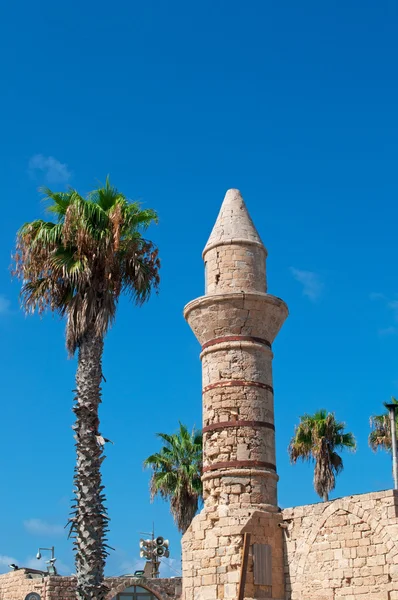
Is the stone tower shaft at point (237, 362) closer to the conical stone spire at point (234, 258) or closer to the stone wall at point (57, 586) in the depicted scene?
the conical stone spire at point (234, 258)

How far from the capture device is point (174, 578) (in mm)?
29156

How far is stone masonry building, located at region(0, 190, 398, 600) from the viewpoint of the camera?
49.1 feet

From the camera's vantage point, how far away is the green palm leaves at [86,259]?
61.4ft

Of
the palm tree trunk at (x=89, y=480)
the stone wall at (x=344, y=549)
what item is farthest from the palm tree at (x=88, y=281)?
the stone wall at (x=344, y=549)

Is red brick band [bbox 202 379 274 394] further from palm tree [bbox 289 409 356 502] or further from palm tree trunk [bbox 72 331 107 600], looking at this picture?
palm tree [bbox 289 409 356 502]

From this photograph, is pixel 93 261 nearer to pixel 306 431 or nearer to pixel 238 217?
pixel 238 217

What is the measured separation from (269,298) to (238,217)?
6.41ft

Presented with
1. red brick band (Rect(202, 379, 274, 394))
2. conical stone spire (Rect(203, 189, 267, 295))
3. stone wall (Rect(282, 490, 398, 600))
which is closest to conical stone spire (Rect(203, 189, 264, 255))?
conical stone spire (Rect(203, 189, 267, 295))

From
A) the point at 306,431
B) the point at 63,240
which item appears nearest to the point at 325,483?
the point at 306,431

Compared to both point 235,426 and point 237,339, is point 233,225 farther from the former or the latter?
point 235,426

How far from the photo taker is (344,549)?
1521 cm

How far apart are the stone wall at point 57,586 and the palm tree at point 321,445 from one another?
5.63 meters

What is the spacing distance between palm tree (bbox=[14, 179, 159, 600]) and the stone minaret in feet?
6.66

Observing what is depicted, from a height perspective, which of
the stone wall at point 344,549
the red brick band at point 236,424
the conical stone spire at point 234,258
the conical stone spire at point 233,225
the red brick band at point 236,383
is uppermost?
the conical stone spire at point 233,225
